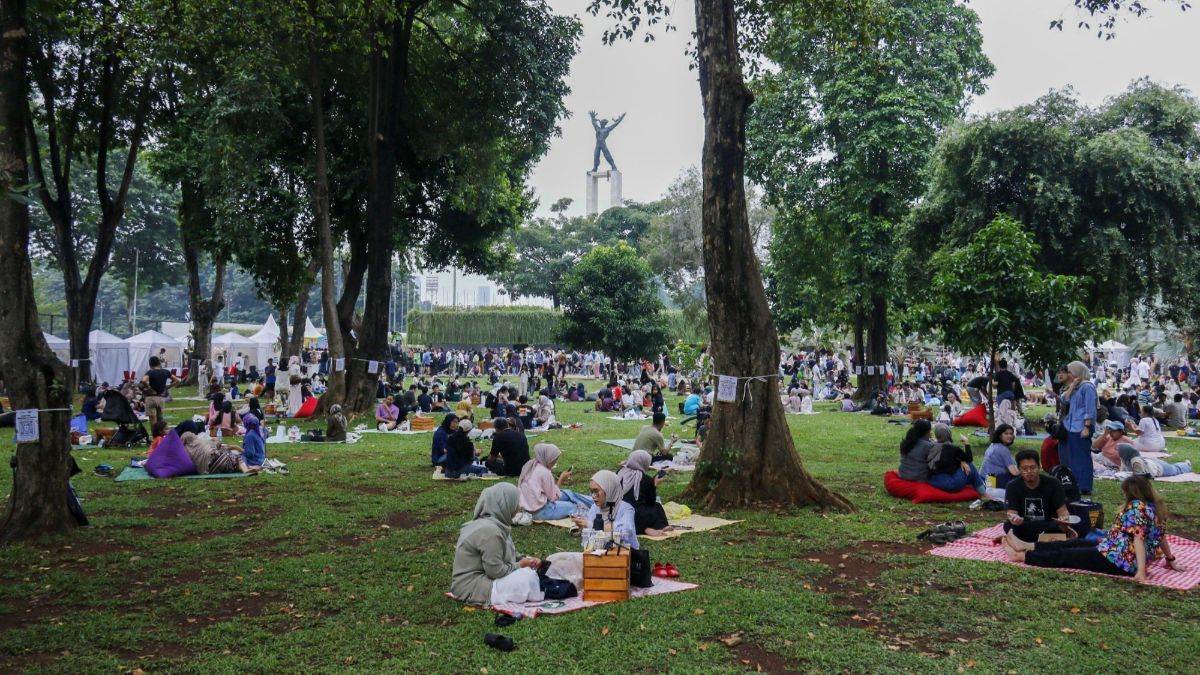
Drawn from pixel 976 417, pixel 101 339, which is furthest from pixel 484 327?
pixel 976 417

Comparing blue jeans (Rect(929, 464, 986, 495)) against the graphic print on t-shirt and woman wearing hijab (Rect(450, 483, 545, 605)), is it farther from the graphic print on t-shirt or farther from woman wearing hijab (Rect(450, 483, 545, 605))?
woman wearing hijab (Rect(450, 483, 545, 605))

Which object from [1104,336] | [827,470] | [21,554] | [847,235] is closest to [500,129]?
[847,235]

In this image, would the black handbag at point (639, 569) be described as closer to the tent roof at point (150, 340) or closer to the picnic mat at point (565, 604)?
the picnic mat at point (565, 604)

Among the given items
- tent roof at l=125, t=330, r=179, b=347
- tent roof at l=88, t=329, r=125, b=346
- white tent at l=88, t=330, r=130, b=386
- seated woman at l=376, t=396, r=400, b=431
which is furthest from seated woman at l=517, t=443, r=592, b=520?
tent roof at l=125, t=330, r=179, b=347

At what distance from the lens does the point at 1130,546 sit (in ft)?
23.0

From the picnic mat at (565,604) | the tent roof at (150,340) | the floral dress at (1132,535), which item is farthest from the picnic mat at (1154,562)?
the tent roof at (150,340)

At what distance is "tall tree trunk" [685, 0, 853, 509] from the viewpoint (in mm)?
10164

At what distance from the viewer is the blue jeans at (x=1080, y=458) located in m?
10.5

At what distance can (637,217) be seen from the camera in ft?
216

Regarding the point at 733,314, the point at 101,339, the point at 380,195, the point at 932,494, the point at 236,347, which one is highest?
the point at 380,195

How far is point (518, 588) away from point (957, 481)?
6555 millimetres

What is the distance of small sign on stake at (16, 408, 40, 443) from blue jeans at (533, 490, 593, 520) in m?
4.86

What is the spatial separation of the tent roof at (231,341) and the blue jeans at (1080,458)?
34.9 m

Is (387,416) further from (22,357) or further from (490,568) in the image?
(490,568)
